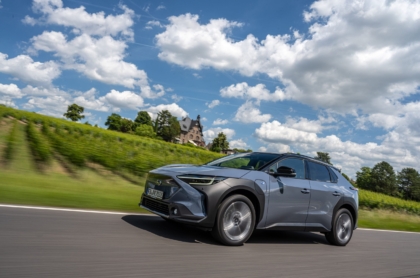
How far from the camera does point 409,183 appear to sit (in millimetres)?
101125

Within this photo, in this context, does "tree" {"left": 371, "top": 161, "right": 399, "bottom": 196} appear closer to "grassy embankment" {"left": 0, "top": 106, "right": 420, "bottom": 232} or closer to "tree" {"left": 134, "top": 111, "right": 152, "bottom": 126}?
"tree" {"left": 134, "top": 111, "right": 152, "bottom": 126}

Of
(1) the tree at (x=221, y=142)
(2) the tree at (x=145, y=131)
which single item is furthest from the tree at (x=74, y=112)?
(1) the tree at (x=221, y=142)

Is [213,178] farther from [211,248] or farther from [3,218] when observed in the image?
[3,218]

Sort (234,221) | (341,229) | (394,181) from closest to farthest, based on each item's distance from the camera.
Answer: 1. (234,221)
2. (341,229)
3. (394,181)

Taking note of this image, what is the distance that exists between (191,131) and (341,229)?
13670 centimetres

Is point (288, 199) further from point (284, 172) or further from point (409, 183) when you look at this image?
point (409, 183)

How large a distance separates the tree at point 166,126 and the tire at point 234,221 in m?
115

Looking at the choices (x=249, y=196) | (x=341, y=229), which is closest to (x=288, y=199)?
(x=249, y=196)

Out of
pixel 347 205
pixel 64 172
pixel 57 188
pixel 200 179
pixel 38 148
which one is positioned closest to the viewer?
pixel 200 179

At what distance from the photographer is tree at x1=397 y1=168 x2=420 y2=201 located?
98.4 meters

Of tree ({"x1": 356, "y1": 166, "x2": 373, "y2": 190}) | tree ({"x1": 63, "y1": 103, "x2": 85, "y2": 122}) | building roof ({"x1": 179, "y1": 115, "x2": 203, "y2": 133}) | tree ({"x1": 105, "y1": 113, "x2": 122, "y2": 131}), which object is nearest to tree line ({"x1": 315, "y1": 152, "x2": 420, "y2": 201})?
tree ({"x1": 356, "y1": 166, "x2": 373, "y2": 190})

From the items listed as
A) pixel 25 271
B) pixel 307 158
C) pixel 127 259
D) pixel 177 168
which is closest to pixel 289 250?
pixel 307 158

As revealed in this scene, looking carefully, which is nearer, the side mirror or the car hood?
the car hood

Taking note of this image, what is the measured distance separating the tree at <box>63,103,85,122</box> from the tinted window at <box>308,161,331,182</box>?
12125cm
